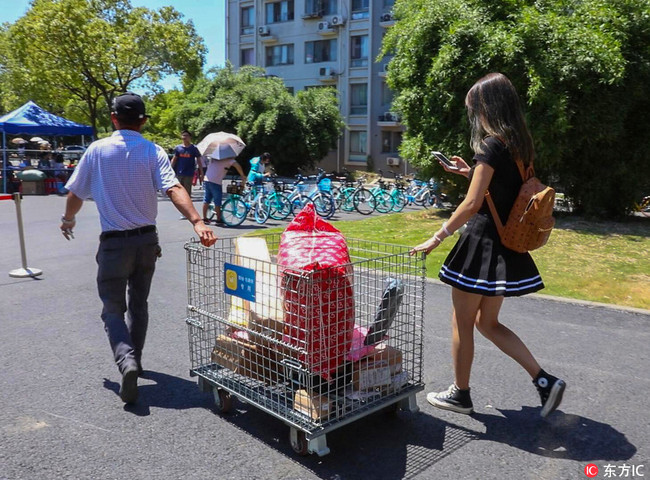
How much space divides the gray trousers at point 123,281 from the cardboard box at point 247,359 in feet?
1.87

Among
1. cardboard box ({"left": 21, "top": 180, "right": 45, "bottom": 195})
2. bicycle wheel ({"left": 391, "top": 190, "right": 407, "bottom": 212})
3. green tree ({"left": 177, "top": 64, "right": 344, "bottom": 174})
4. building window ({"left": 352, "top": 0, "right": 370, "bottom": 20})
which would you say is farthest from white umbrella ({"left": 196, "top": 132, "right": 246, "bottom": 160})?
building window ({"left": 352, "top": 0, "right": 370, "bottom": 20})

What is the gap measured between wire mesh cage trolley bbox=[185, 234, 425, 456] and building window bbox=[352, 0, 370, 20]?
37.0 m

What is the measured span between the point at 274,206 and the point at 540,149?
6383 millimetres

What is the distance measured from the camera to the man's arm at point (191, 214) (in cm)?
369

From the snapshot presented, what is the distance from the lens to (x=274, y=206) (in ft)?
50.0

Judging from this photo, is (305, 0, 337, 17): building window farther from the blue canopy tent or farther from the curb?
the curb

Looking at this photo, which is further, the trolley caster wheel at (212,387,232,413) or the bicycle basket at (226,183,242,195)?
the bicycle basket at (226,183,242,195)

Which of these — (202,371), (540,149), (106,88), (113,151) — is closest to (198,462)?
(202,371)

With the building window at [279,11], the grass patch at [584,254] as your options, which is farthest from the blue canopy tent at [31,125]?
the building window at [279,11]

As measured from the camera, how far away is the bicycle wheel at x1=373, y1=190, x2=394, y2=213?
1853 cm

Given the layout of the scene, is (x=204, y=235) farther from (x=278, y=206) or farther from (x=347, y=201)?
(x=347, y=201)

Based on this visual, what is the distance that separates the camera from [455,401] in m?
3.96

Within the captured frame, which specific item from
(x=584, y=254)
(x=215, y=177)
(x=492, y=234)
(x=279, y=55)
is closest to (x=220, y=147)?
(x=215, y=177)

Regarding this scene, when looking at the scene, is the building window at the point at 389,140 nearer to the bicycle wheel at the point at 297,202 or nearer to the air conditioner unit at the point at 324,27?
the air conditioner unit at the point at 324,27
